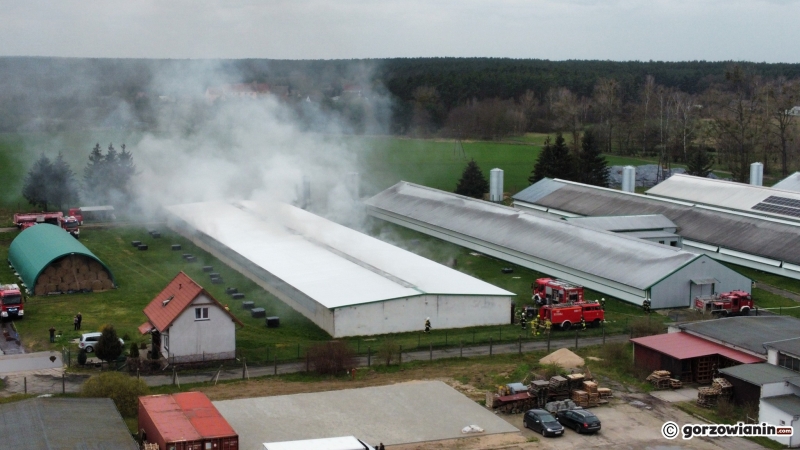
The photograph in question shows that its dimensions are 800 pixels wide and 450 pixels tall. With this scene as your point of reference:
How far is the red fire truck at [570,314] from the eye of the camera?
35.0 metres

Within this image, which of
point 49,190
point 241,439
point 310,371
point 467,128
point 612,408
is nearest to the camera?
point 241,439

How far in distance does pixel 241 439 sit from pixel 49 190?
43856mm

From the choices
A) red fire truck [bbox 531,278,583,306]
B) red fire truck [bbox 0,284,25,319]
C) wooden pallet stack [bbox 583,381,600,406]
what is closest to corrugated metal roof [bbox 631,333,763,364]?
wooden pallet stack [bbox 583,381,600,406]

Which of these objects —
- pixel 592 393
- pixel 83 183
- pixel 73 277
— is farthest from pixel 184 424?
pixel 83 183

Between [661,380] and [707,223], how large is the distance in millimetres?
24157

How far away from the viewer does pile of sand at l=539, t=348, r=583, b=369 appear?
29823 mm

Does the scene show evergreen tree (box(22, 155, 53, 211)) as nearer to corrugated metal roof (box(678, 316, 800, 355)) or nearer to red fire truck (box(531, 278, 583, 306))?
red fire truck (box(531, 278, 583, 306))

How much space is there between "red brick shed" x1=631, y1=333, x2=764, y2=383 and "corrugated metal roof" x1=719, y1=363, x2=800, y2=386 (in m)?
1.00

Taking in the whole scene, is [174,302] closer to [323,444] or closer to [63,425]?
[63,425]

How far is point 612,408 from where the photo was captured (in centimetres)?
2634

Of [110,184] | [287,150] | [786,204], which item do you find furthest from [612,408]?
[110,184]

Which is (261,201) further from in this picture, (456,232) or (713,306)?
(713,306)

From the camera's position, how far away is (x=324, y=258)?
134ft

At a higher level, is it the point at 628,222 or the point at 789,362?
the point at 628,222
